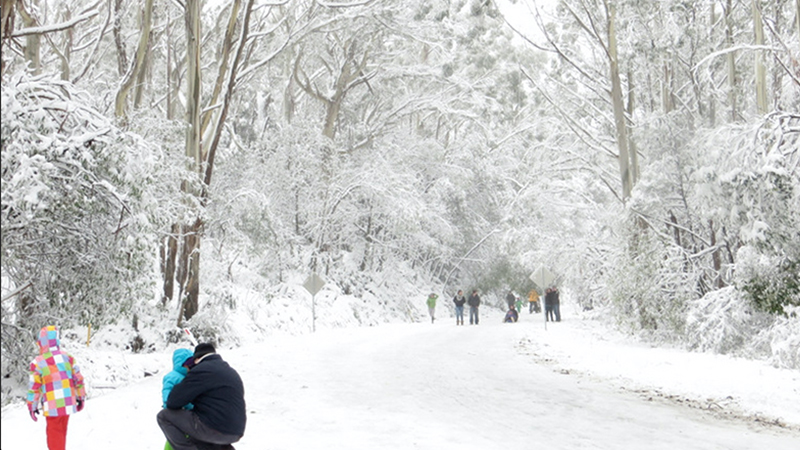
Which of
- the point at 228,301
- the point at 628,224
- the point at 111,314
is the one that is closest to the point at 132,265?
the point at 111,314

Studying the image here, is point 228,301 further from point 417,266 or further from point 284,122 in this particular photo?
point 417,266

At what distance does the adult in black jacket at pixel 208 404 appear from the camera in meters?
5.19

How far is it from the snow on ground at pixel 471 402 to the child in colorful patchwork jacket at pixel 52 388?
3.59ft

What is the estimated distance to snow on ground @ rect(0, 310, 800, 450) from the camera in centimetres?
803

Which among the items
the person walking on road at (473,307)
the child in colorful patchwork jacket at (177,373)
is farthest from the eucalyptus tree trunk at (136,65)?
the person walking on road at (473,307)

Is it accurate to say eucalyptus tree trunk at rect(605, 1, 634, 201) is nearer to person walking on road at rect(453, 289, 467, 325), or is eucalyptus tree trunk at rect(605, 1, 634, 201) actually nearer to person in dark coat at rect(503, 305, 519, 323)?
person walking on road at rect(453, 289, 467, 325)

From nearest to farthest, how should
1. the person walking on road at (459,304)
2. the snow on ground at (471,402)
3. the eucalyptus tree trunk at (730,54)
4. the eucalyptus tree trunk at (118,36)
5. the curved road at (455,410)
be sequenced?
the curved road at (455,410) → the snow on ground at (471,402) → the eucalyptus tree trunk at (118,36) → the eucalyptus tree trunk at (730,54) → the person walking on road at (459,304)

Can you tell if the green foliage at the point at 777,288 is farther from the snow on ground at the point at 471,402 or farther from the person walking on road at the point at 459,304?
the person walking on road at the point at 459,304

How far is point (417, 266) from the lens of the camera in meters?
40.6

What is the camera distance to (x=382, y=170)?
31656 mm

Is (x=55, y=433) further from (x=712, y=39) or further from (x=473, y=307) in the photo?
(x=473, y=307)

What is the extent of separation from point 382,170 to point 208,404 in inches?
1051

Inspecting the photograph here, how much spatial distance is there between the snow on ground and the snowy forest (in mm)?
1401

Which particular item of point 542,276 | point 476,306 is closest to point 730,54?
point 542,276
